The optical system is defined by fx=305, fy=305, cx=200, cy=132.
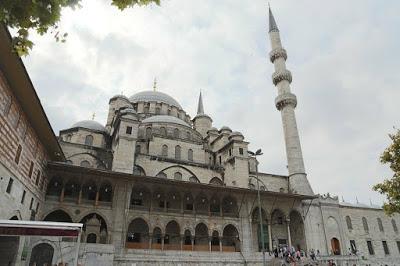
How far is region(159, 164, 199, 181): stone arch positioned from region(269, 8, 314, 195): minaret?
9.16 m

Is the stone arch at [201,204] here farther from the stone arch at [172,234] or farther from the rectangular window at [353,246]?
the rectangular window at [353,246]

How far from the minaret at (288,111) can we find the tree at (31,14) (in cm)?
2561

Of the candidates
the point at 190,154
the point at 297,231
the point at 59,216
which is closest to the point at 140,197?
the point at 59,216

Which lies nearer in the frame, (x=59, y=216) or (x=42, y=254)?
(x=42, y=254)

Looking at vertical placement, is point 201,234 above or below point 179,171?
below

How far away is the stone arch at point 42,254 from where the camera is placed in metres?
15.0

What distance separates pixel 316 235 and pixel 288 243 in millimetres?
2364

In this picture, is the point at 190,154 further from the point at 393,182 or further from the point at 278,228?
the point at 393,182

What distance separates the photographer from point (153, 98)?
123ft

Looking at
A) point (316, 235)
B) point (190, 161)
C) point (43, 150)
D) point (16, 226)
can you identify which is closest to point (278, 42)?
point (190, 161)

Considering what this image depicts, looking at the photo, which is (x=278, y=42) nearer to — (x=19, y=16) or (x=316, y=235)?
(x=316, y=235)

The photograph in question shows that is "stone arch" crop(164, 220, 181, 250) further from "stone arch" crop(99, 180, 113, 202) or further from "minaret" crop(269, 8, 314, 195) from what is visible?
"minaret" crop(269, 8, 314, 195)

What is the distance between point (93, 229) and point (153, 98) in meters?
22.5

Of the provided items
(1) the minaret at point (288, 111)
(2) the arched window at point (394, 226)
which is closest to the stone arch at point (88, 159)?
(1) the minaret at point (288, 111)
